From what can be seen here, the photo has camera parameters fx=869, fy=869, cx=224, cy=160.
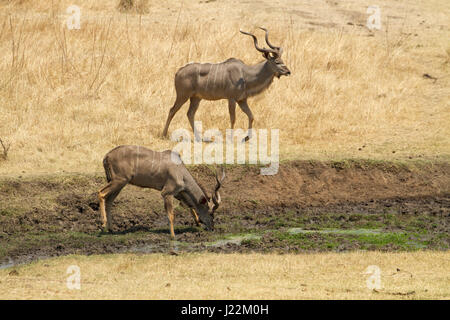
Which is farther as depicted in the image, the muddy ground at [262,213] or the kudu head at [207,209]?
the kudu head at [207,209]

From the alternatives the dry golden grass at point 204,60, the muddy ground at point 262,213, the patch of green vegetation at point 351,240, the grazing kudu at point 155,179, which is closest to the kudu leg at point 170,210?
the grazing kudu at point 155,179

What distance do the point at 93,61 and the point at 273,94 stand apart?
4.05 meters

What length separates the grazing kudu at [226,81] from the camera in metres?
16.0

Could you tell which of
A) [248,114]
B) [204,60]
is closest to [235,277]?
[248,114]

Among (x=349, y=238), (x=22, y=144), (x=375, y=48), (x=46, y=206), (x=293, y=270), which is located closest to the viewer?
(x=293, y=270)

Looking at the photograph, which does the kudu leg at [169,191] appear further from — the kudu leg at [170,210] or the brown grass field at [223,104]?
the brown grass field at [223,104]

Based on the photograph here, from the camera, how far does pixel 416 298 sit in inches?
348

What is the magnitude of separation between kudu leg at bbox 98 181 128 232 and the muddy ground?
19 centimetres

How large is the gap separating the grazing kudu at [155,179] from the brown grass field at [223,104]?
147 cm

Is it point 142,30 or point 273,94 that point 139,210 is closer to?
point 273,94

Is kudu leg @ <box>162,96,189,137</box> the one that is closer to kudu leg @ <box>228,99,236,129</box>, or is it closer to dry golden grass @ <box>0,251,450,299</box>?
kudu leg @ <box>228,99,236,129</box>

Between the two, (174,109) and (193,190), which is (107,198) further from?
(174,109)

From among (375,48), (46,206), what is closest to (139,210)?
(46,206)

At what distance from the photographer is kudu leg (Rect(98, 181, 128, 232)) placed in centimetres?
1212
